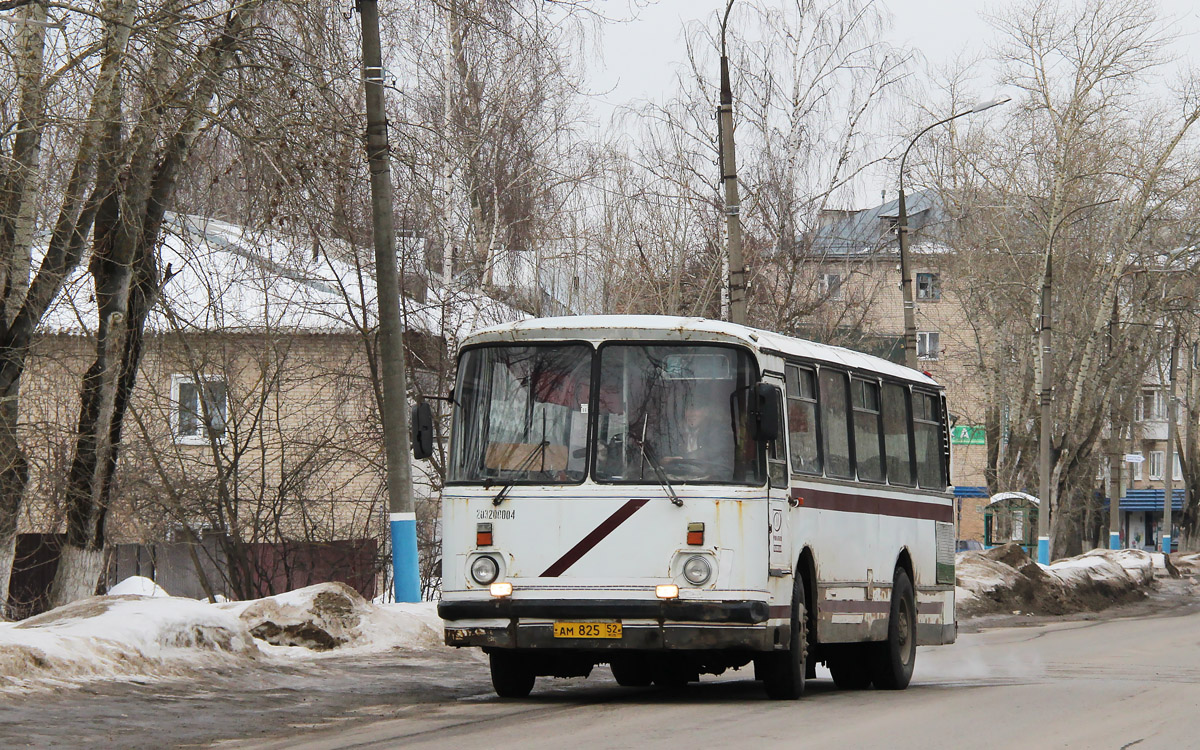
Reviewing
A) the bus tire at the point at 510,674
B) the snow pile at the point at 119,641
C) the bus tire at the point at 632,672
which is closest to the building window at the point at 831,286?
the bus tire at the point at 632,672

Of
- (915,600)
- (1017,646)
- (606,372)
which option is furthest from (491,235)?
(606,372)

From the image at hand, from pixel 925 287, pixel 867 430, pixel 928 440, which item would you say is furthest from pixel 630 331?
pixel 925 287

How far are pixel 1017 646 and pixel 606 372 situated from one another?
12.1 m

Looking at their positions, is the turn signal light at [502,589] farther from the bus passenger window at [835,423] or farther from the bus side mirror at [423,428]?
the bus passenger window at [835,423]

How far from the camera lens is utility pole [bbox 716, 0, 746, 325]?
21188 millimetres

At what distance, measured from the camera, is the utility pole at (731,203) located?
21188mm

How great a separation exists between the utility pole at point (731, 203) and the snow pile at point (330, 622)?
662cm

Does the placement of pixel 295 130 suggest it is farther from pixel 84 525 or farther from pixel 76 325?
pixel 76 325

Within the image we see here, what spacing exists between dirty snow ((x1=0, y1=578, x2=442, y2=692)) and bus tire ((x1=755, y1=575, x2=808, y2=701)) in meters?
4.39

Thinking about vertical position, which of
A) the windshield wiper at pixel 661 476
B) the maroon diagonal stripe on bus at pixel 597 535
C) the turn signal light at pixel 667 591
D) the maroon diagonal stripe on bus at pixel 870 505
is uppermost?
the windshield wiper at pixel 661 476

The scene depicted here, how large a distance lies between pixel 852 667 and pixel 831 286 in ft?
→ 64.0

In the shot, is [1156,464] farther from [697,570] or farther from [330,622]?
[697,570]

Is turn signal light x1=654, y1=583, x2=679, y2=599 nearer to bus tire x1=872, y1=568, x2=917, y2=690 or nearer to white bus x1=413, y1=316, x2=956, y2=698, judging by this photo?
white bus x1=413, y1=316, x2=956, y2=698

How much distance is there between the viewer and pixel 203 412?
22141mm
